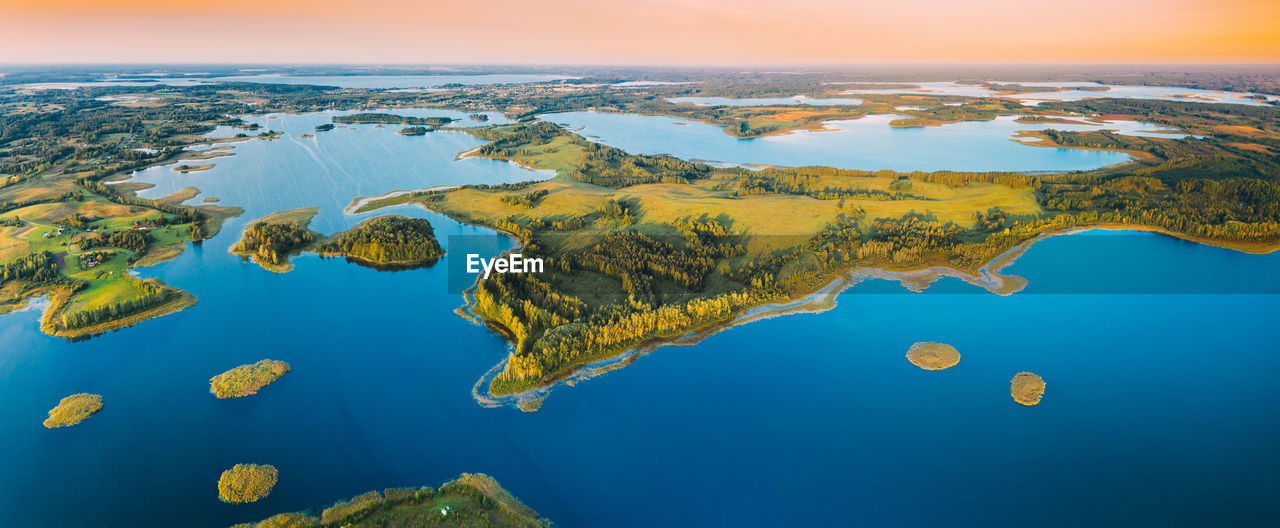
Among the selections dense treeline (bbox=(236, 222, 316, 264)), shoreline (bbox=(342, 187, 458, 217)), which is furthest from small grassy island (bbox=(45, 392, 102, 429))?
shoreline (bbox=(342, 187, 458, 217))

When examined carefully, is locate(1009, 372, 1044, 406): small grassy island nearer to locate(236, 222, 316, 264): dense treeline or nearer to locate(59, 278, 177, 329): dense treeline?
locate(236, 222, 316, 264): dense treeline

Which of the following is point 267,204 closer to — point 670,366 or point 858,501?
point 670,366

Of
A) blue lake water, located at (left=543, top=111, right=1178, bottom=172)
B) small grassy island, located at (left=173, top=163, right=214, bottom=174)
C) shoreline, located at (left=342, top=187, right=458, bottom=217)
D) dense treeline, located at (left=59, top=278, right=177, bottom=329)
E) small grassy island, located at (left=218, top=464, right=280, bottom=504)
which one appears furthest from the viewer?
blue lake water, located at (left=543, top=111, right=1178, bottom=172)

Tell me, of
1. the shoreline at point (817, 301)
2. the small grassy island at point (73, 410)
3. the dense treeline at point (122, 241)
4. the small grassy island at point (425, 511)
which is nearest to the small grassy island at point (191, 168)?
the dense treeline at point (122, 241)

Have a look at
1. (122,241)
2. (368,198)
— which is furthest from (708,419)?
(368,198)

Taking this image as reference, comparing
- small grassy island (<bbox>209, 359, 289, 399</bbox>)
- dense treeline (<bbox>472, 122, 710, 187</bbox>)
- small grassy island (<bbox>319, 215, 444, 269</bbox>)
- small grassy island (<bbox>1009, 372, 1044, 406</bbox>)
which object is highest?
dense treeline (<bbox>472, 122, 710, 187</bbox>)

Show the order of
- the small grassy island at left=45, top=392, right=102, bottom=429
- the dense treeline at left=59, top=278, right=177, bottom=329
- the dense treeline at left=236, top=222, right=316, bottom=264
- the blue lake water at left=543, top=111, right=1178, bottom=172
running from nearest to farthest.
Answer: the small grassy island at left=45, top=392, right=102, bottom=429, the dense treeline at left=59, top=278, right=177, bottom=329, the dense treeline at left=236, top=222, right=316, bottom=264, the blue lake water at left=543, top=111, right=1178, bottom=172
